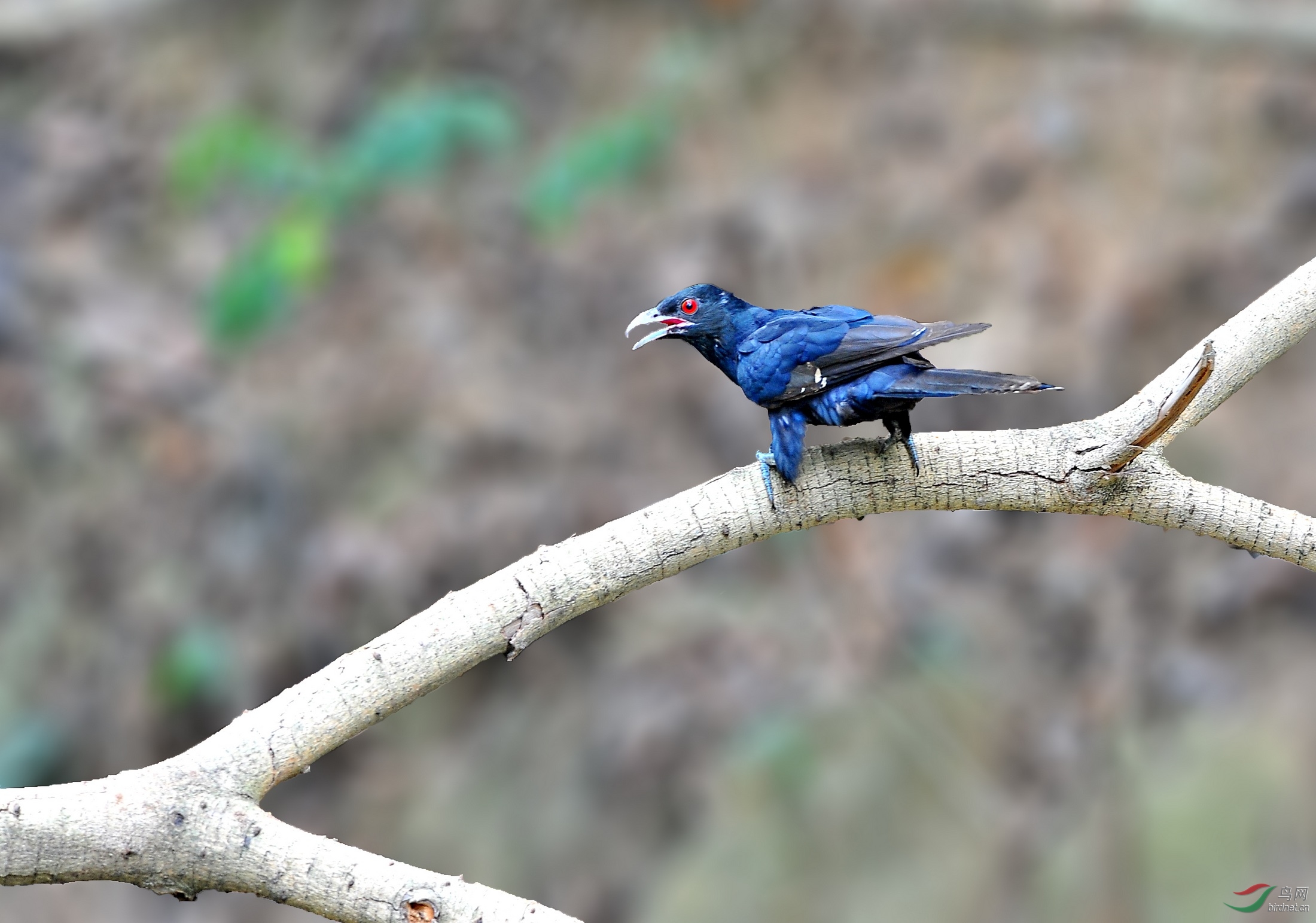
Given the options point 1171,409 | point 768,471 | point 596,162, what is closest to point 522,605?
point 768,471

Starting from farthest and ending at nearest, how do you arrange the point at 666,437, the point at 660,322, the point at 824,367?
the point at 666,437, the point at 660,322, the point at 824,367

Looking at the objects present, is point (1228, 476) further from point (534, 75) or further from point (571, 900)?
point (534, 75)

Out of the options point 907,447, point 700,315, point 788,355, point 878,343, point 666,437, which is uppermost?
point 666,437

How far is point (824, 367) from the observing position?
110 inches

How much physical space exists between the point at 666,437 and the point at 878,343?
4912 millimetres

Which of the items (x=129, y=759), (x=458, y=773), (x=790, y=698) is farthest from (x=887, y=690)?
(x=129, y=759)

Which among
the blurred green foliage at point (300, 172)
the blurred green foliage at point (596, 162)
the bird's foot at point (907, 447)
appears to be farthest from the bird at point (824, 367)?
the blurred green foliage at point (596, 162)

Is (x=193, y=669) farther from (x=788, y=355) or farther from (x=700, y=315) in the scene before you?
(x=788, y=355)

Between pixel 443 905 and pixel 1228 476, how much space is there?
543 centimetres

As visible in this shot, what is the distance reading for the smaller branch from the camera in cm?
229

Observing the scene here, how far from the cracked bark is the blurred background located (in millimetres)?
3622

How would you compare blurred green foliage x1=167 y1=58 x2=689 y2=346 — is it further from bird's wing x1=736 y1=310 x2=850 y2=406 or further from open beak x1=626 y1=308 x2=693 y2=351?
bird's wing x1=736 y1=310 x2=850 y2=406

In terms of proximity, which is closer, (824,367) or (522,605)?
(522,605)

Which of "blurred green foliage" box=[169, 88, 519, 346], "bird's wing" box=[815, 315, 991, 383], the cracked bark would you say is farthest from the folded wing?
"blurred green foliage" box=[169, 88, 519, 346]
